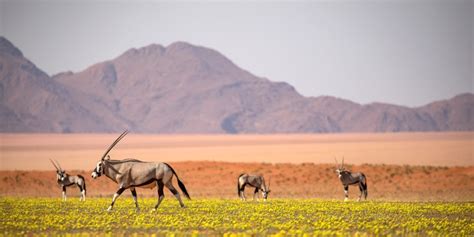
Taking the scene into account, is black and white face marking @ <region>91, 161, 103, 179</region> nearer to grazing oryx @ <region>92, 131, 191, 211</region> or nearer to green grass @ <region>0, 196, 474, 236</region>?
grazing oryx @ <region>92, 131, 191, 211</region>

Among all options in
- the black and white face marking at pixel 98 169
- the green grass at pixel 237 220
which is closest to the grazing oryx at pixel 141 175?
the black and white face marking at pixel 98 169

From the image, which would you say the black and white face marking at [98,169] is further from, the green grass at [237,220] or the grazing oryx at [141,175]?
the green grass at [237,220]

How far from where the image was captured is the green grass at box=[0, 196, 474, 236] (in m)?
23.4

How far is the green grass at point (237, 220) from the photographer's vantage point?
23422 millimetres

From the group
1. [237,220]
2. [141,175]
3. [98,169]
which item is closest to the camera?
[237,220]

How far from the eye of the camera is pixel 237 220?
1065 inches

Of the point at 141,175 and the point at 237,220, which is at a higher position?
the point at 141,175

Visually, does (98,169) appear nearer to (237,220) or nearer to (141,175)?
(141,175)

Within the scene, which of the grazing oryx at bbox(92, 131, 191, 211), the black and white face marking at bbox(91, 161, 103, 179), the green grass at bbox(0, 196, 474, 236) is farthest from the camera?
the black and white face marking at bbox(91, 161, 103, 179)

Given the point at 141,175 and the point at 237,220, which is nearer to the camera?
the point at 237,220

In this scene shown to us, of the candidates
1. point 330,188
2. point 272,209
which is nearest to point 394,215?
point 272,209


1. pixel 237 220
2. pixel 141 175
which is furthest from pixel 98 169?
pixel 237 220

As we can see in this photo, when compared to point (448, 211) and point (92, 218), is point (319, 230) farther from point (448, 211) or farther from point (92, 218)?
point (448, 211)

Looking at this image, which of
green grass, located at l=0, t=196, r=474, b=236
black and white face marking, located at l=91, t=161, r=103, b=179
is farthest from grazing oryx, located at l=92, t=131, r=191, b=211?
green grass, located at l=0, t=196, r=474, b=236
